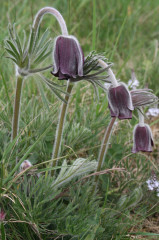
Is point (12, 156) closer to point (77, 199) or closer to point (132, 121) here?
point (77, 199)

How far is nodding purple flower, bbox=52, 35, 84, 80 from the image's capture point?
4.21 ft

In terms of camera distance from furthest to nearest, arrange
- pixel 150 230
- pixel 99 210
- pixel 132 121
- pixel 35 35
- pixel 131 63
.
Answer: pixel 131 63
pixel 132 121
pixel 150 230
pixel 99 210
pixel 35 35

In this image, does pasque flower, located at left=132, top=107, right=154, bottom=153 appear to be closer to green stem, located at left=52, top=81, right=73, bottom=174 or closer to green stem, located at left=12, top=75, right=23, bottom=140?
green stem, located at left=52, top=81, right=73, bottom=174

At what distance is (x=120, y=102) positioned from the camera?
4.55 ft

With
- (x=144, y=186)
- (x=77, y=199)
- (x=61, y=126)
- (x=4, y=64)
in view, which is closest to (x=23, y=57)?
(x=61, y=126)

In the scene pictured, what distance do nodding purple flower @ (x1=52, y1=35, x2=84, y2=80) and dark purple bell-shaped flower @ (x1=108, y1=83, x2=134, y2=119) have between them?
0.18m

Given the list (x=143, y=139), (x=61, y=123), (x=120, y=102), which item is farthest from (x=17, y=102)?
(x=143, y=139)

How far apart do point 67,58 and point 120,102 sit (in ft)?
0.94

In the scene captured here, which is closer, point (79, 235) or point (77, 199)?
point (79, 235)

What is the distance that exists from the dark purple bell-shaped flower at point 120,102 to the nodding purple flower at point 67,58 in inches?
→ 7.3

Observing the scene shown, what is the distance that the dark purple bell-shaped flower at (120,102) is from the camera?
4.54 feet

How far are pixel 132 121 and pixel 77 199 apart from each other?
1003mm

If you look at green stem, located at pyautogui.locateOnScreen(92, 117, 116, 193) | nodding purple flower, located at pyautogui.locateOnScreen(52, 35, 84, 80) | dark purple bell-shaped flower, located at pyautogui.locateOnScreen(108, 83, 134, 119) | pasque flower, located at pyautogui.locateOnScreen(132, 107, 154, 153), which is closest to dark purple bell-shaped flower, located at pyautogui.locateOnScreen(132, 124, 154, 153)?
pasque flower, located at pyautogui.locateOnScreen(132, 107, 154, 153)

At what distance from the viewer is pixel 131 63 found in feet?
10.0
